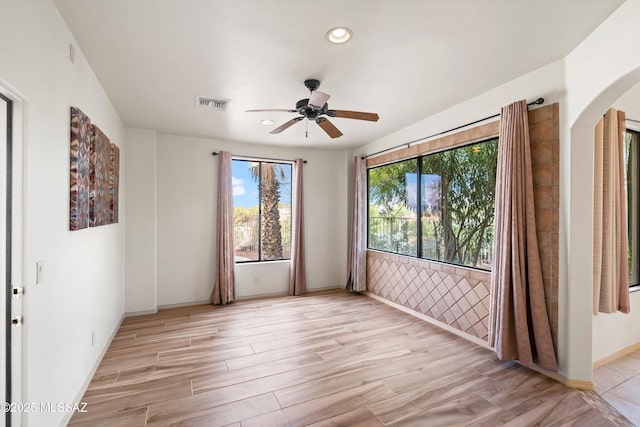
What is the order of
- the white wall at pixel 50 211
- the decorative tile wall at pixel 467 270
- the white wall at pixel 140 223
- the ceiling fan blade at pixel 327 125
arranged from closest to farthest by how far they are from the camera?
the white wall at pixel 50 211 → the decorative tile wall at pixel 467 270 → the ceiling fan blade at pixel 327 125 → the white wall at pixel 140 223

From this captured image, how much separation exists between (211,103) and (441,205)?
2.99 metres

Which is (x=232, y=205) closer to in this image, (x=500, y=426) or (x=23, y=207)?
(x=23, y=207)

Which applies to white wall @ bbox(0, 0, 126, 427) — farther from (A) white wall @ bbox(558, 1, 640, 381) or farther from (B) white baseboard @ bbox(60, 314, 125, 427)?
(A) white wall @ bbox(558, 1, 640, 381)

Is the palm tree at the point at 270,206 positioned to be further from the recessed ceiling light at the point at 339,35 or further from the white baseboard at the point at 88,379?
the recessed ceiling light at the point at 339,35

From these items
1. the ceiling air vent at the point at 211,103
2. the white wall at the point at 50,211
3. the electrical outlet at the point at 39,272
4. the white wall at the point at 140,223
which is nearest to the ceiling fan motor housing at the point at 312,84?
the ceiling air vent at the point at 211,103

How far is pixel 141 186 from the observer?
13.6 ft

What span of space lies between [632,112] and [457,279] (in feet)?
7.83

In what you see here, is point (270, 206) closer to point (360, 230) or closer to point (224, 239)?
point (224, 239)

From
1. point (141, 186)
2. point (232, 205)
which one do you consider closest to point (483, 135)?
point (232, 205)

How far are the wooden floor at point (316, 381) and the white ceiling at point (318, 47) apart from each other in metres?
2.64

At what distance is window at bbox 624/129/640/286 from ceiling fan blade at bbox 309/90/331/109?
3.30 metres

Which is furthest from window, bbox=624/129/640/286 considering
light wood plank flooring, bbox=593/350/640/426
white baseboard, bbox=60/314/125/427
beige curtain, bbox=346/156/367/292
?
white baseboard, bbox=60/314/125/427

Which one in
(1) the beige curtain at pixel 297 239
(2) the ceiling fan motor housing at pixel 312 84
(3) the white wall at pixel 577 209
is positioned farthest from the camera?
(1) the beige curtain at pixel 297 239

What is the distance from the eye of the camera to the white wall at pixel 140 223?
4105mm
